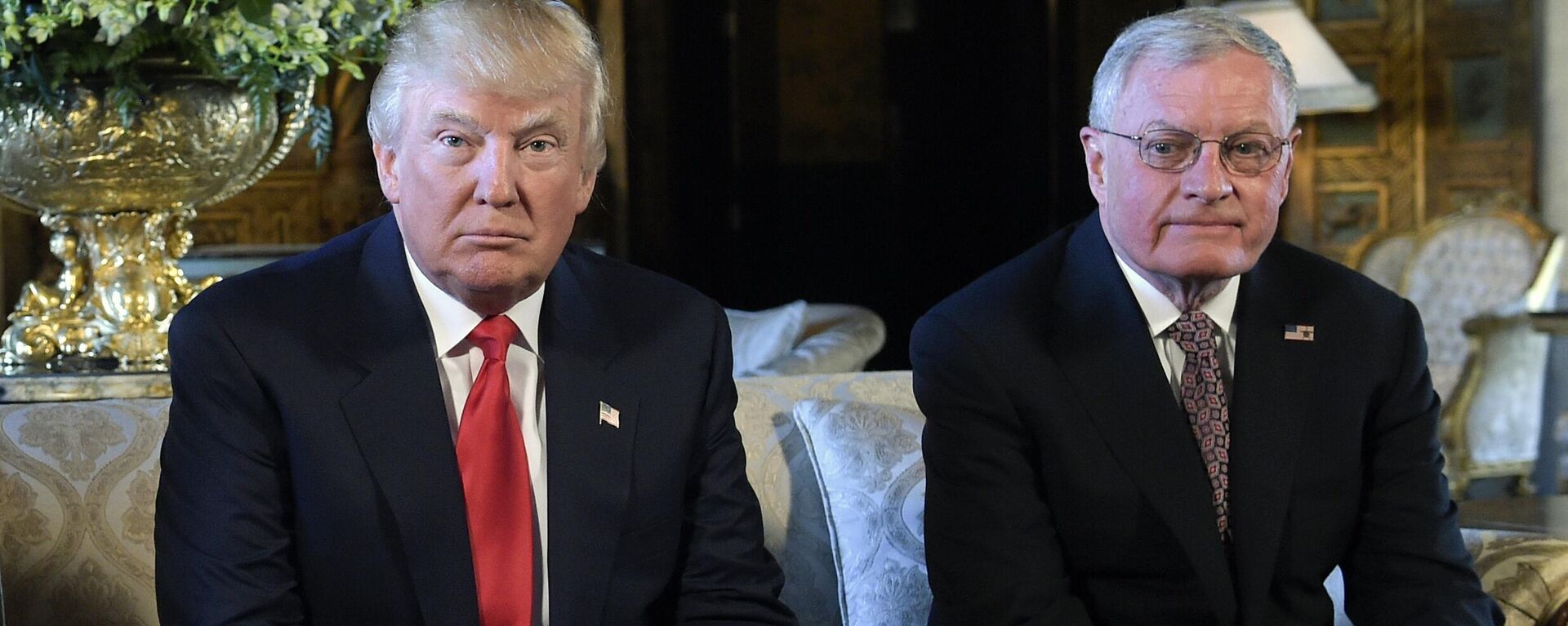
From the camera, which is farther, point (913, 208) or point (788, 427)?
point (913, 208)

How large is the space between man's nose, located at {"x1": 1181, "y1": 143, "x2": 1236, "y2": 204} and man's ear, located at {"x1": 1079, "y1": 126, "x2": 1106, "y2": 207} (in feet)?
0.37

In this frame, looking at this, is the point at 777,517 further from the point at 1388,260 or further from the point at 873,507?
the point at 1388,260

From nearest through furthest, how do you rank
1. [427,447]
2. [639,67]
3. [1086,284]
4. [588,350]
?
1. [427,447]
2. [588,350]
3. [1086,284]
4. [639,67]

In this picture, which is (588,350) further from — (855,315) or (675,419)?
(855,315)

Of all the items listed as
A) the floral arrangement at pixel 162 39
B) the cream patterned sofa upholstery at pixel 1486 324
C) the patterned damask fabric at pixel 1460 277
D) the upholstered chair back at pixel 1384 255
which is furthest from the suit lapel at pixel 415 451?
the upholstered chair back at pixel 1384 255

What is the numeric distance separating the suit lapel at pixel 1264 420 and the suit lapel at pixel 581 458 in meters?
0.65

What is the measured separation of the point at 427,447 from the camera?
4.99ft

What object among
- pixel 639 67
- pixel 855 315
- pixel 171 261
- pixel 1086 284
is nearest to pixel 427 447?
pixel 1086 284

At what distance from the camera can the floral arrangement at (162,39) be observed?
1918mm

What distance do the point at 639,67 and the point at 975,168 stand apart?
1.89m

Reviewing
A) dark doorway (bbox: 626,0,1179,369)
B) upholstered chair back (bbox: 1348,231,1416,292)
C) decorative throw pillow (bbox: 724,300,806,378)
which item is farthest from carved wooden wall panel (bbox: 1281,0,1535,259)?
decorative throw pillow (bbox: 724,300,806,378)

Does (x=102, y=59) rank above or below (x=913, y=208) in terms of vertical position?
above

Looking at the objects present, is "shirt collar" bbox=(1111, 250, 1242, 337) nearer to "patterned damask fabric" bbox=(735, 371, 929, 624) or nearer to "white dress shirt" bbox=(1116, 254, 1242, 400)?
"white dress shirt" bbox=(1116, 254, 1242, 400)

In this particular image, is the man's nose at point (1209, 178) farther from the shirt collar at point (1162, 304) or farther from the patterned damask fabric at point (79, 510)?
the patterned damask fabric at point (79, 510)
